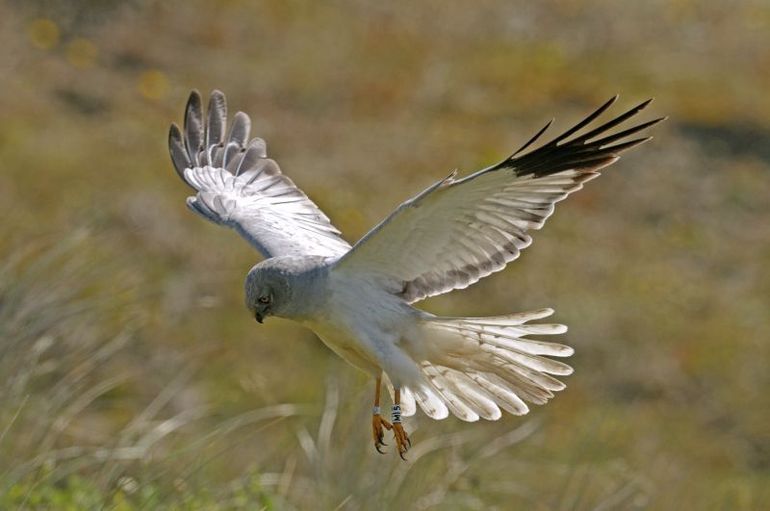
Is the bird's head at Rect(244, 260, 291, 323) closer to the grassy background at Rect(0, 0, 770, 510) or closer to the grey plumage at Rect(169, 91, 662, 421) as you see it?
the grey plumage at Rect(169, 91, 662, 421)

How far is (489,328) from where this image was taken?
5.63 metres

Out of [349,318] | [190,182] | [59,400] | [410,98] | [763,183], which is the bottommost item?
[410,98]

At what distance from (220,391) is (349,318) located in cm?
616

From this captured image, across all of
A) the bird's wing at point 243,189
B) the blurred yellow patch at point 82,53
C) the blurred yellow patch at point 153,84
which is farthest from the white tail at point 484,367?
the blurred yellow patch at point 82,53

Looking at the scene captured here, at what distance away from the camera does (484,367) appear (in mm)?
5758

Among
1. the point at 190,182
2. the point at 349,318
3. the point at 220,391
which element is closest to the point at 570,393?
the point at 220,391

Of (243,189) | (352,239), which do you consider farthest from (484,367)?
(352,239)

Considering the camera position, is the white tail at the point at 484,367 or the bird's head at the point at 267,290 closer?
the bird's head at the point at 267,290

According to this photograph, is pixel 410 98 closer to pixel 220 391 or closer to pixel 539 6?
pixel 539 6

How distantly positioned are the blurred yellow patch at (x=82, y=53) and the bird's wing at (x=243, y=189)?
13201mm

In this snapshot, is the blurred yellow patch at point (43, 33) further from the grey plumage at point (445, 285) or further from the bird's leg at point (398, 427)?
the bird's leg at point (398, 427)

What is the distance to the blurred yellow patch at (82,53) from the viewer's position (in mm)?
20188

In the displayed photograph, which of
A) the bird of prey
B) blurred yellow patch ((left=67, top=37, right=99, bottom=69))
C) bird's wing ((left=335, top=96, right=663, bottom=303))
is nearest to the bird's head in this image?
the bird of prey

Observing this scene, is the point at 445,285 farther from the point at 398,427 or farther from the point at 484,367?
the point at 398,427
